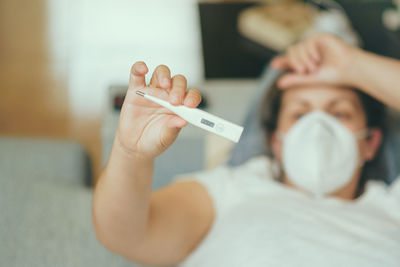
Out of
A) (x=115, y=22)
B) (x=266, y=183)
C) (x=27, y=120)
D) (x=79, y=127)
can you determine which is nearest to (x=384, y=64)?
(x=266, y=183)

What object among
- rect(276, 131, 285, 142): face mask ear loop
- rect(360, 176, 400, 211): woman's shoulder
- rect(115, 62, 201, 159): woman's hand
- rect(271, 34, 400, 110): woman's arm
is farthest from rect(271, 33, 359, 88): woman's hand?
rect(115, 62, 201, 159): woman's hand

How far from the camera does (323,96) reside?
3.57 feet

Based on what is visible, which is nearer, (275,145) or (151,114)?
(151,114)

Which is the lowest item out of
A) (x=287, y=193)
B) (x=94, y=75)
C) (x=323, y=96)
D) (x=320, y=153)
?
(x=94, y=75)

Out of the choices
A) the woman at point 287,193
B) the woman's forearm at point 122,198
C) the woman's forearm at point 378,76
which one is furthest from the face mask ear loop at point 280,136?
the woman's forearm at point 122,198

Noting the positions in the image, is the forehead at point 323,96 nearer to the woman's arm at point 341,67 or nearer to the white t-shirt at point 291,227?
the woman's arm at point 341,67

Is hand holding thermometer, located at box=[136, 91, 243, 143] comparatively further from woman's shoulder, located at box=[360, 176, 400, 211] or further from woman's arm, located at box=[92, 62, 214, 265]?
woman's shoulder, located at box=[360, 176, 400, 211]

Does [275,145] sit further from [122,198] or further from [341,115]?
[122,198]

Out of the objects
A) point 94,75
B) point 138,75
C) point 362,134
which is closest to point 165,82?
point 138,75

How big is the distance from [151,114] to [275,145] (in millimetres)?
637

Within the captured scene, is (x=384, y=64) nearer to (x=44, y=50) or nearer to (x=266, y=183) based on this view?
(x=266, y=183)

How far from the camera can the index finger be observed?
0.61 m

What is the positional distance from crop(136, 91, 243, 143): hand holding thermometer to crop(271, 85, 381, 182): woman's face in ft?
1.85

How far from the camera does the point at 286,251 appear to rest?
2.88 feet
